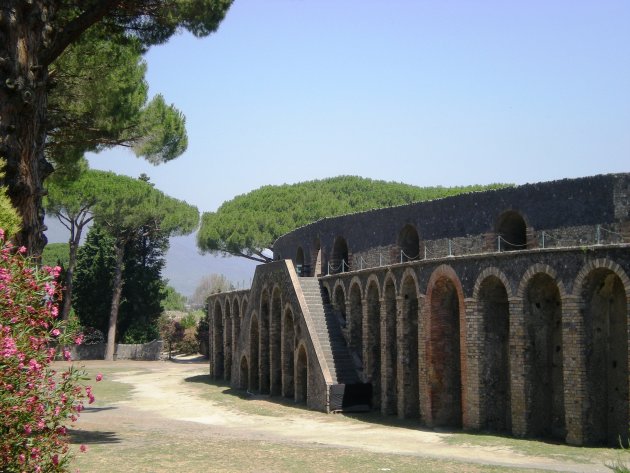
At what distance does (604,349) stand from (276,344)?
16210mm

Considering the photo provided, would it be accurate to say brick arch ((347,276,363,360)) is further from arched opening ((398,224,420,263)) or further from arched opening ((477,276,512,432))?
arched opening ((477,276,512,432))

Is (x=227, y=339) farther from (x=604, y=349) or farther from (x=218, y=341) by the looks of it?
(x=604, y=349)

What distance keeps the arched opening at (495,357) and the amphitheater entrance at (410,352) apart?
3258 mm

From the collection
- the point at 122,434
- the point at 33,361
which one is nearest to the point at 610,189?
the point at 122,434

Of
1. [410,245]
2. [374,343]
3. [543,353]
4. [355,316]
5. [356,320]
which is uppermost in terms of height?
[410,245]

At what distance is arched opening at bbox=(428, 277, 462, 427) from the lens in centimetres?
2255

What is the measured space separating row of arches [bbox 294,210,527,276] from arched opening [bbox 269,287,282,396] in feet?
9.74

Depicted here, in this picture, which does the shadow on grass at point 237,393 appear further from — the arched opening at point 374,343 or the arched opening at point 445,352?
the arched opening at point 445,352

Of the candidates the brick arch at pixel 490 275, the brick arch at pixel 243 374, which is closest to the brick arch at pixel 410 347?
the brick arch at pixel 490 275

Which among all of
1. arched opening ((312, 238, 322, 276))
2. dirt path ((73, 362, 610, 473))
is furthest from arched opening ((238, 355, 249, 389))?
arched opening ((312, 238, 322, 276))

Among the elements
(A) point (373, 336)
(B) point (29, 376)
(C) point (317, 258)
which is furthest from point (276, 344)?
(B) point (29, 376)

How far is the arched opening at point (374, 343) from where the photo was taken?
86.4ft

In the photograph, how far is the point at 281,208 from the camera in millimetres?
59031

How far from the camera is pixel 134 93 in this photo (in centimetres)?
2531
